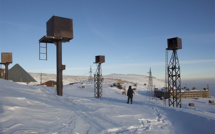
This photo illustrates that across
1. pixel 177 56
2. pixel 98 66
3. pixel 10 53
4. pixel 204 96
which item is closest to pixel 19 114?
pixel 98 66

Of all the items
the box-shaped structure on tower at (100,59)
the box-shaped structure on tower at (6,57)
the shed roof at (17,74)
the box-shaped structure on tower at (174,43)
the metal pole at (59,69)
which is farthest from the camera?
the shed roof at (17,74)

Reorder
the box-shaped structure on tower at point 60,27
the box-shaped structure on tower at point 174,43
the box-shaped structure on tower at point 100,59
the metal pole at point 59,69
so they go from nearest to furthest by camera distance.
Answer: the box-shaped structure on tower at point 60,27, the metal pole at point 59,69, the box-shaped structure on tower at point 174,43, the box-shaped structure on tower at point 100,59

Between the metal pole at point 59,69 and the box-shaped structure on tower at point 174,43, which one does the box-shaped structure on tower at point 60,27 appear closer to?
the metal pole at point 59,69

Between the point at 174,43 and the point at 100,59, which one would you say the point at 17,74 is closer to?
the point at 100,59

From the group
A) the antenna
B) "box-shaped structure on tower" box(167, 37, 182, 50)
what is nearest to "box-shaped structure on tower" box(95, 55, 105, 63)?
the antenna

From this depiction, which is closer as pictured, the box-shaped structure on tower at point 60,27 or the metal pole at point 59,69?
the box-shaped structure on tower at point 60,27

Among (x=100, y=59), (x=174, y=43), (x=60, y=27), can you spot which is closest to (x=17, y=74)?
(x=100, y=59)

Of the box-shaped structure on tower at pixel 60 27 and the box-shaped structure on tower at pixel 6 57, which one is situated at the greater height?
the box-shaped structure on tower at pixel 60 27

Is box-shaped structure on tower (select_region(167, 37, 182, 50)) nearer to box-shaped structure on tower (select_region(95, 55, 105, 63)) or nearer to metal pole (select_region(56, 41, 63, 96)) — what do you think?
box-shaped structure on tower (select_region(95, 55, 105, 63))

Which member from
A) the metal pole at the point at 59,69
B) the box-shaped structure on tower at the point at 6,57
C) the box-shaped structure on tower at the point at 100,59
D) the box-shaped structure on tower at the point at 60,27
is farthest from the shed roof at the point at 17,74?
the metal pole at the point at 59,69

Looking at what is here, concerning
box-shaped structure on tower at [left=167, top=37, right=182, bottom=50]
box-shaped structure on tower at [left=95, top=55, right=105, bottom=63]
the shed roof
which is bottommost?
the shed roof

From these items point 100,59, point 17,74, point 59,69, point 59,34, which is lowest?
point 17,74

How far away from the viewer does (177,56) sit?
2297 centimetres

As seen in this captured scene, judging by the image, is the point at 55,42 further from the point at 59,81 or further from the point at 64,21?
the point at 59,81
